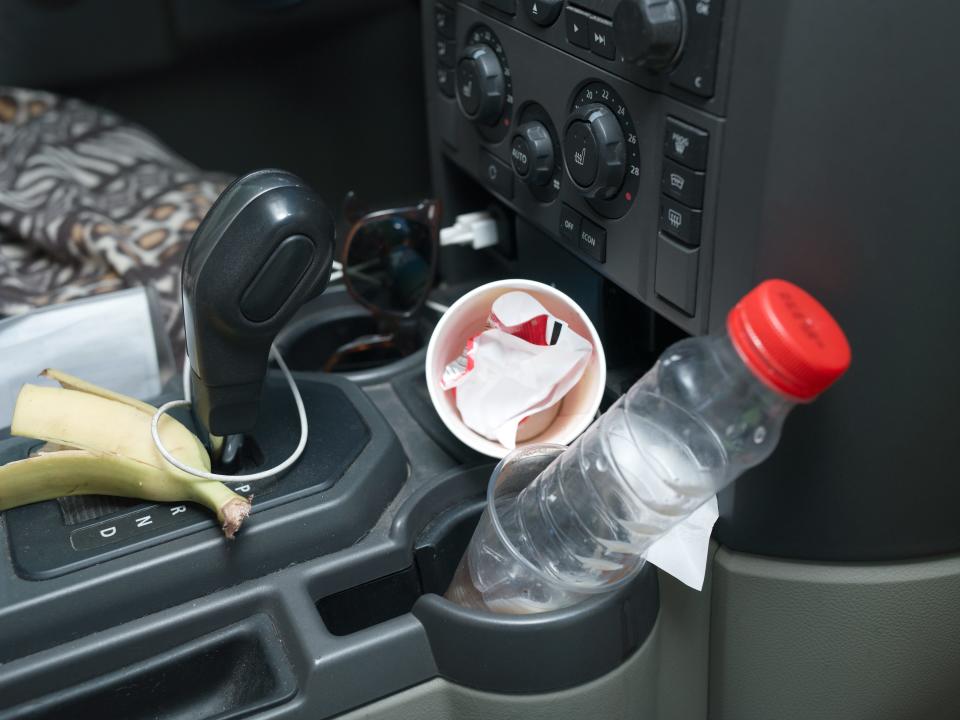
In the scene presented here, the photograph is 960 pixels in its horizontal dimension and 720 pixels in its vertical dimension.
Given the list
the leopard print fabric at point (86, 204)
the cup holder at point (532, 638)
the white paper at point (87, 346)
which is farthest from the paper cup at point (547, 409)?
the leopard print fabric at point (86, 204)

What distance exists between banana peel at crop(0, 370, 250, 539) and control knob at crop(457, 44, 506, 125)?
30 cm

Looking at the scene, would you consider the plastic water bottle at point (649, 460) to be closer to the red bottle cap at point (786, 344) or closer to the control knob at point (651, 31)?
the red bottle cap at point (786, 344)

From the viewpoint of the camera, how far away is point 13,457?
2.04ft

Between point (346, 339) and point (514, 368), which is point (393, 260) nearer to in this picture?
point (346, 339)

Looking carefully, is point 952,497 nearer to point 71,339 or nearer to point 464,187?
point 464,187

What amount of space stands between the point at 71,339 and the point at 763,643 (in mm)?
545

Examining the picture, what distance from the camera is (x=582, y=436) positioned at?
1.74 feet

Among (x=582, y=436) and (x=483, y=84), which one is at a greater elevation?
(x=483, y=84)

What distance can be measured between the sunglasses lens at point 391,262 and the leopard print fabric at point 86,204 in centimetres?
25

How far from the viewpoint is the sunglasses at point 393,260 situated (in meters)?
0.77

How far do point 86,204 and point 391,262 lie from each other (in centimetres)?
51

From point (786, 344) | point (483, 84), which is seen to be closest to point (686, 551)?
point (786, 344)

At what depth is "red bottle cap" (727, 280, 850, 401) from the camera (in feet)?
1.29

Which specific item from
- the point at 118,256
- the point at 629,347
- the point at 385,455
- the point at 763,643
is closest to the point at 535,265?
the point at 629,347
